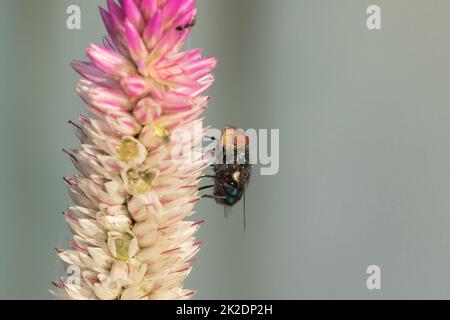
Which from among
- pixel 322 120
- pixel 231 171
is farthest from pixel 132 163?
pixel 322 120

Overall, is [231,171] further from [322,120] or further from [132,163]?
[322,120]

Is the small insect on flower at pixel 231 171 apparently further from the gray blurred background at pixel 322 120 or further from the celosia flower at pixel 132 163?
the gray blurred background at pixel 322 120

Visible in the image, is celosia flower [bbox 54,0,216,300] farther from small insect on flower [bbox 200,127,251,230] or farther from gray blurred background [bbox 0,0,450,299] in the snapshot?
gray blurred background [bbox 0,0,450,299]

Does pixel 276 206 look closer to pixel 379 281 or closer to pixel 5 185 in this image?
pixel 379 281

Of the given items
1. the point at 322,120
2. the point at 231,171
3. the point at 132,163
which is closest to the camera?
the point at 132,163

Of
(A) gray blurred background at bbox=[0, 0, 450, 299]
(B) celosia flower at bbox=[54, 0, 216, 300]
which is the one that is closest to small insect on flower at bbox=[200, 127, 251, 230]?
(B) celosia flower at bbox=[54, 0, 216, 300]
